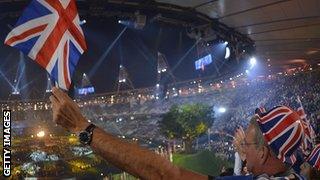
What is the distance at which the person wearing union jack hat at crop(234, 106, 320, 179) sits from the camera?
215 centimetres

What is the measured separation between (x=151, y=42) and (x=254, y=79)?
1361 centimetres

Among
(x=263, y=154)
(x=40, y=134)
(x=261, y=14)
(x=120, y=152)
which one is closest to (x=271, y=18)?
(x=261, y=14)

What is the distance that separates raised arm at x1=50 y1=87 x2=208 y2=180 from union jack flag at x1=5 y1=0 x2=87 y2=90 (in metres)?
1.00

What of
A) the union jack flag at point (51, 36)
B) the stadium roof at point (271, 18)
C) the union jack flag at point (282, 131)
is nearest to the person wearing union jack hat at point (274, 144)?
the union jack flag at point (282, 131)

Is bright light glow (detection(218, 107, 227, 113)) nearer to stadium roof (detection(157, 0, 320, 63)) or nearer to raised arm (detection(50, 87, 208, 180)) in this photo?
stadium roof (detection(157, 0, 320, 63))

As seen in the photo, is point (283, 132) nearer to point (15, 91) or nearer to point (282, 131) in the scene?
point (282, 131)

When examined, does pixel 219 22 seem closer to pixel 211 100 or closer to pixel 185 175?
pixel 185 175

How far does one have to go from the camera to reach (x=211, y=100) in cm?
3797

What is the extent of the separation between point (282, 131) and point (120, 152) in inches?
38.1

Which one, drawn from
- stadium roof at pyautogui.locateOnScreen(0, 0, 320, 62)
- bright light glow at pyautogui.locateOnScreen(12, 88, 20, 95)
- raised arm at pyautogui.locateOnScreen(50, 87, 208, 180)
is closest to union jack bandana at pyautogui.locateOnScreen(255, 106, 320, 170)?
raised arm at pyautogui.locateOnScreen(50, 87, 208, 180)

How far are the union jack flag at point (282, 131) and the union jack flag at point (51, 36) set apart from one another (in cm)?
153

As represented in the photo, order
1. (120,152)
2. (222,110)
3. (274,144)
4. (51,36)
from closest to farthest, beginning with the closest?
(120,152), (274,144), (51,36), (222,110)

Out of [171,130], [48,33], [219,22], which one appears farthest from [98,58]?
[48,33]

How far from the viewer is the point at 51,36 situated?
3240 millimetres
